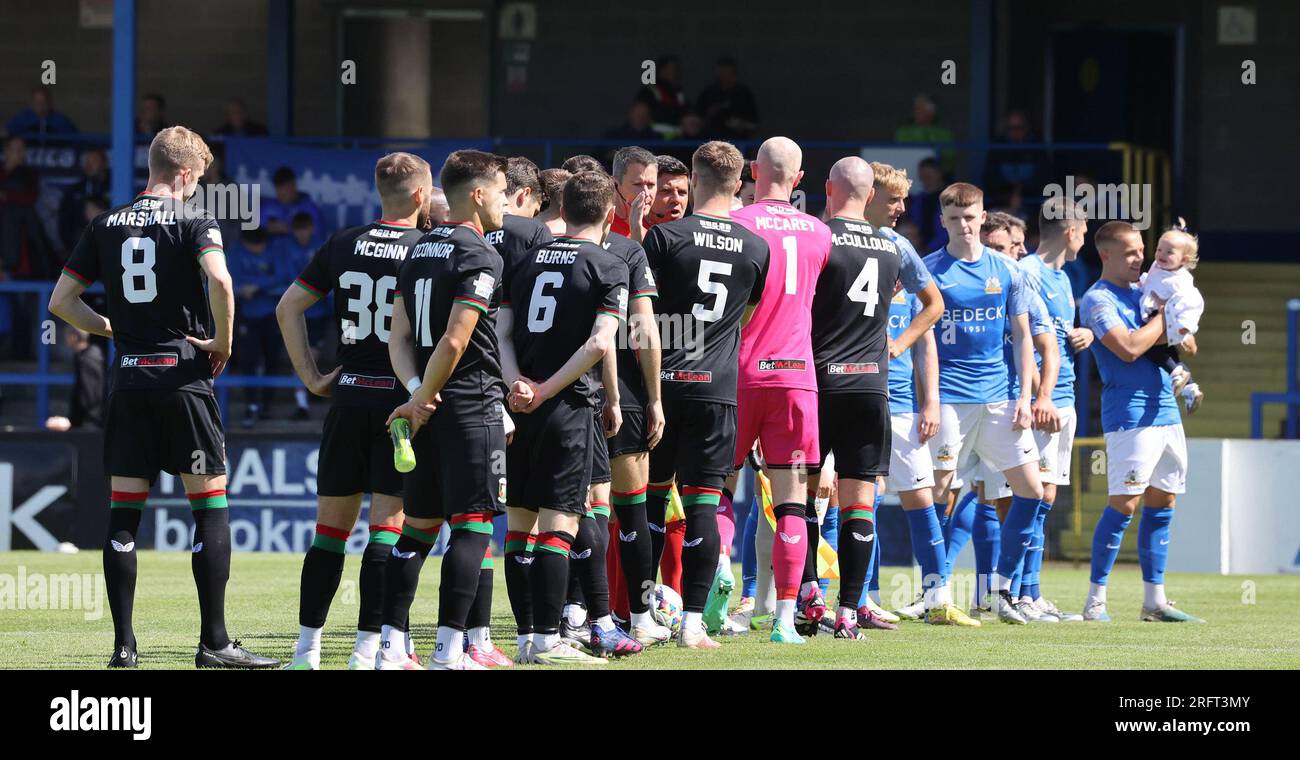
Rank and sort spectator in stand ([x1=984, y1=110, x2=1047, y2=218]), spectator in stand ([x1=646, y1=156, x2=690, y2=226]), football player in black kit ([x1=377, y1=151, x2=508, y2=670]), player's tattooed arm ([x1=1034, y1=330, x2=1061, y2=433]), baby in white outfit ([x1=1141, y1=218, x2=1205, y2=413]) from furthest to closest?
spectator in stand ([x1=984, y1=110, x2=1047, y2=218])
baby in white outfit ([x1=1141, y1=218, x2=1205, y2=413])
player's tattooed arm ([x1=1034, y1=330, x2=1061, y2=433])
spectator in stand ([x1=646, y1=156, x2=690, y2=226])
football player in black kit ([x1=377, y1=151, x2=508, y2=670])

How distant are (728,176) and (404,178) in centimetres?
169

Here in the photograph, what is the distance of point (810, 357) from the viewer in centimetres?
830

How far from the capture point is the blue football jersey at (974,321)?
396 inches

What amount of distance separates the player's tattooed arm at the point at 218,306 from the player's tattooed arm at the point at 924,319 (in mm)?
3333

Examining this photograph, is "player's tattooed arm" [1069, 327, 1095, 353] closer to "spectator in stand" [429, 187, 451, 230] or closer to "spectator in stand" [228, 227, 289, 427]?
"spectator in stand" [429, 187, 451, 230]

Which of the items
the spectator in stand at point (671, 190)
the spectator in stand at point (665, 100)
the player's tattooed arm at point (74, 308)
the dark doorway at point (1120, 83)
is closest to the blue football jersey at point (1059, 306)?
the spectator in stand at point (671, 190)

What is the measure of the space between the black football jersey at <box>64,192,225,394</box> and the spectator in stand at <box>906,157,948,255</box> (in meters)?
11.1

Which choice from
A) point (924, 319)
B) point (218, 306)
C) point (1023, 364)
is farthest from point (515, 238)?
point (1023, 364)

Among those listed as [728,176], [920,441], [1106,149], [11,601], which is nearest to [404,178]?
[728,176]

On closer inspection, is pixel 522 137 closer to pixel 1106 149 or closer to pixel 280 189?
pixel 280 189

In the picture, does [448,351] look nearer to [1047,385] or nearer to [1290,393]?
[1047,385]

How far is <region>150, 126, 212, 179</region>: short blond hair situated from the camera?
24.3 ft

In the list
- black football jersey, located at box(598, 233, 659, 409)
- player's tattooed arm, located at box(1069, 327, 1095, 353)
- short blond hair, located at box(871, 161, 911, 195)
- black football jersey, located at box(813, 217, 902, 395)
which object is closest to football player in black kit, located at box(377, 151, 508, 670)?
black football jersey, located at box(598, 233, 659, 409)

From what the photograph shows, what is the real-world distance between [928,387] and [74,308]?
4323 millimetres
